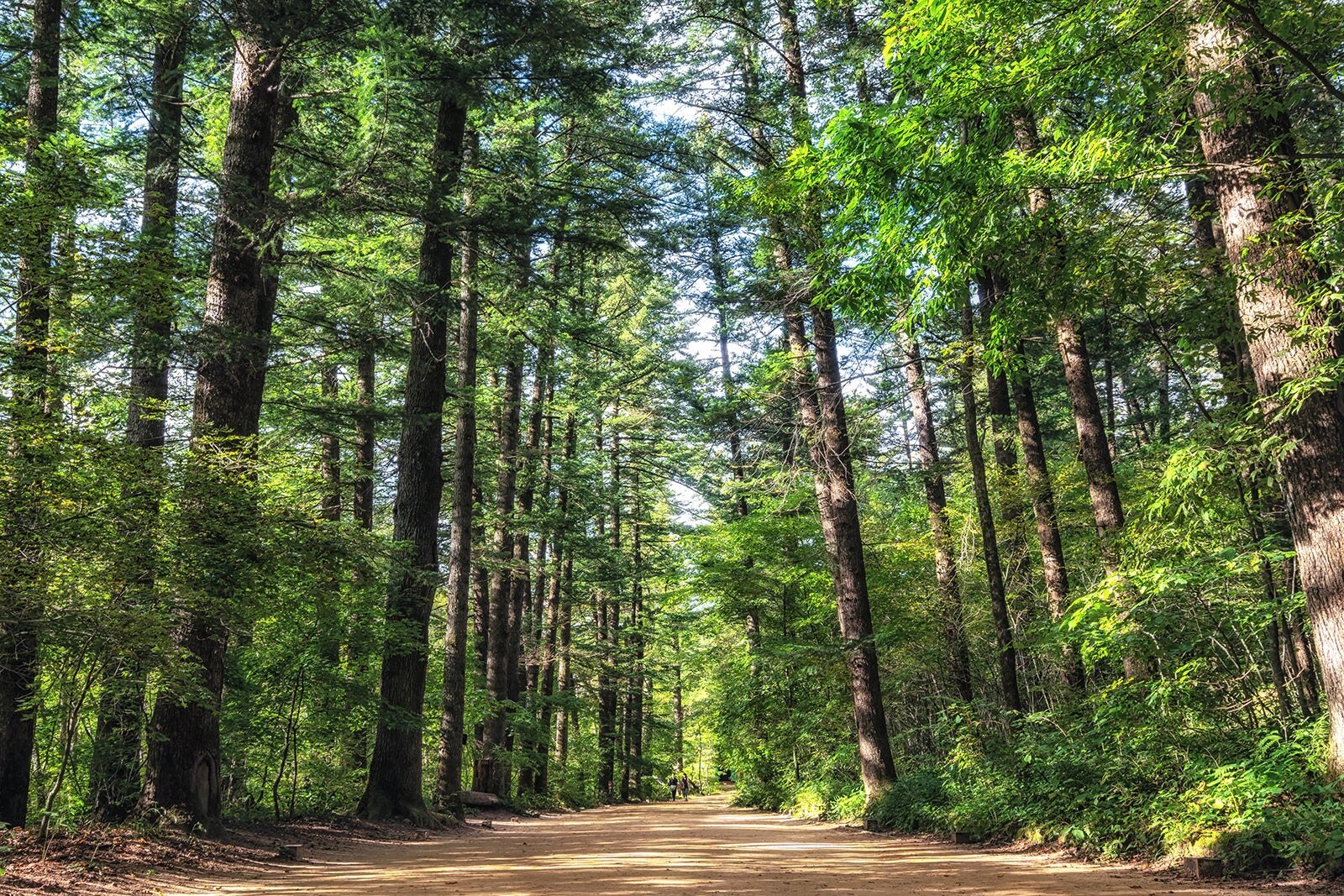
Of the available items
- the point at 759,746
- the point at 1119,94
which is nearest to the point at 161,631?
the point at 1119,94

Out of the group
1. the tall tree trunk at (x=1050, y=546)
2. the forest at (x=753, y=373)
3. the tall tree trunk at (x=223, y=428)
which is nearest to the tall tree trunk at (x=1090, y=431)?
the forest at (x=753, y=373)

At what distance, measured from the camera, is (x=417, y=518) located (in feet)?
41.2

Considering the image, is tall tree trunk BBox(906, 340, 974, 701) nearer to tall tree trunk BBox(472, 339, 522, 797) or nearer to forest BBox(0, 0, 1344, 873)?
forest BBox(0, 0, 1344, 873)

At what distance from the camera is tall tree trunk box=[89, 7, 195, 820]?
5988 millimetres

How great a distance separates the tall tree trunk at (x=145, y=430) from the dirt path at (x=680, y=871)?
172 cm

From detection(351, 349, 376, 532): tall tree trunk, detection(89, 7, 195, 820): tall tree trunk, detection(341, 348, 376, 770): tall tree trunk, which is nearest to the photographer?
detection(89, 7, 195, 820): tall tree trunk

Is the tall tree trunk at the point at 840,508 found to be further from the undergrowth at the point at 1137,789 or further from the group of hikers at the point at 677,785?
the group of hikers at the point at 677,785

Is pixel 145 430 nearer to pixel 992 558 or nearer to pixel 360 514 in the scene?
pixel 360 514

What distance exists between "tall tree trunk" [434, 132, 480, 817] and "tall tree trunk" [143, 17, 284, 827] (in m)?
4.43

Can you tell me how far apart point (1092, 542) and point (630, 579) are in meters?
16.3

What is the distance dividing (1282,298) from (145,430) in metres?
12.2

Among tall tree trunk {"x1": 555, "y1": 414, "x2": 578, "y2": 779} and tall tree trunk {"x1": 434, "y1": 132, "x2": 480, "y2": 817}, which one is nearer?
tall tree trunk {"x1": 434, "y1": 132, "x2": 480, "y2": 817}

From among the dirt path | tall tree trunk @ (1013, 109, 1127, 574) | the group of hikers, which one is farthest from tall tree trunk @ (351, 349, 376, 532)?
the group of hikers

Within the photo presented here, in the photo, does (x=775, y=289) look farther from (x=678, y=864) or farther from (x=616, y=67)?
(x=678, y=864)
